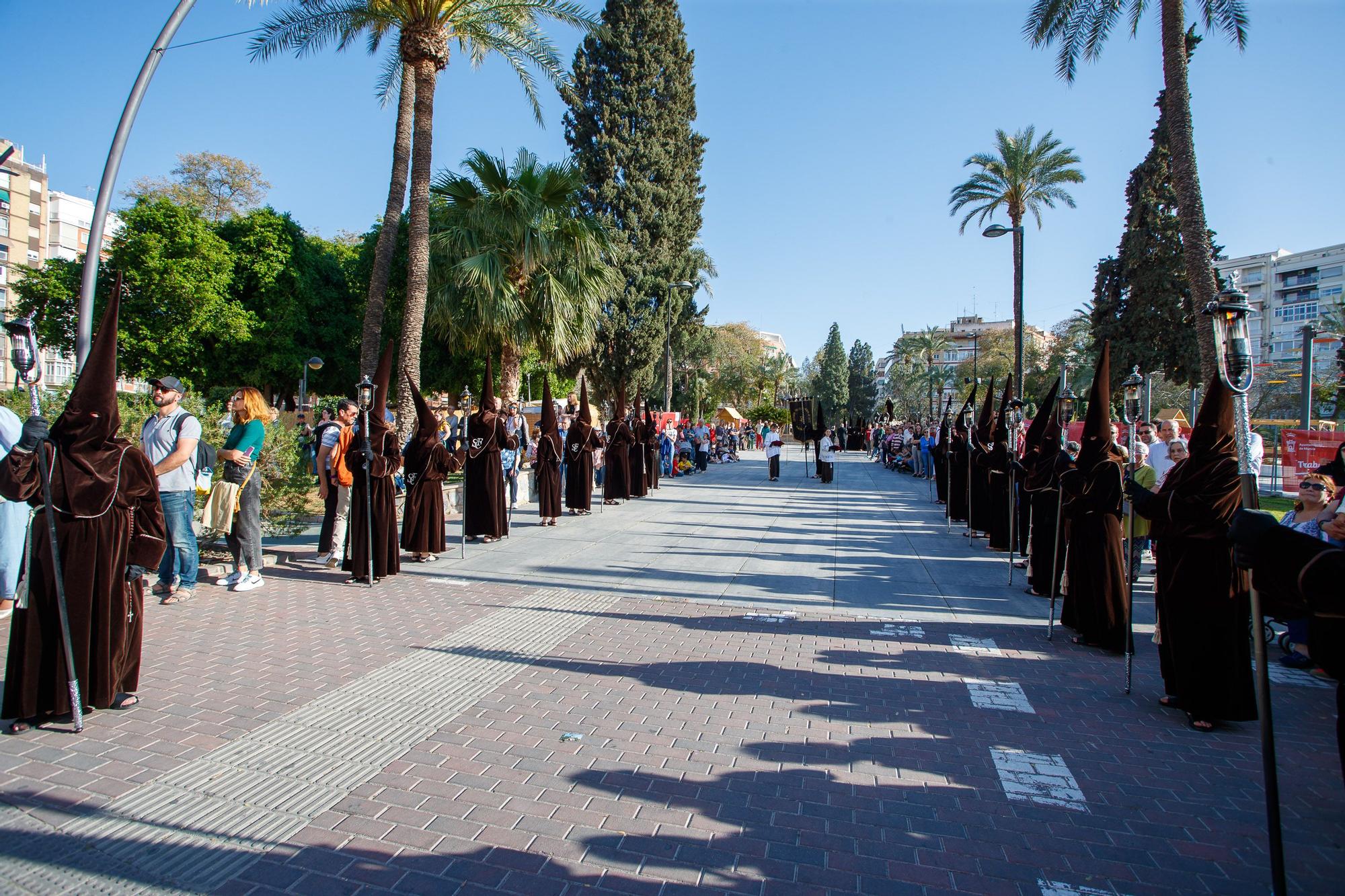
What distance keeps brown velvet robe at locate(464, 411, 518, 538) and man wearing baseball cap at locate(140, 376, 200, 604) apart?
13.8ft

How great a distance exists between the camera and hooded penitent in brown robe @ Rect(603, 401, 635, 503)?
17.4 m

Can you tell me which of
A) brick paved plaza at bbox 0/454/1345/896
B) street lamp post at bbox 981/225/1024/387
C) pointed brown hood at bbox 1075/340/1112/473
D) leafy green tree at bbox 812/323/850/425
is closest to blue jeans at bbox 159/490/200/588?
brick paved plaza at bbox 0/454/1345/896

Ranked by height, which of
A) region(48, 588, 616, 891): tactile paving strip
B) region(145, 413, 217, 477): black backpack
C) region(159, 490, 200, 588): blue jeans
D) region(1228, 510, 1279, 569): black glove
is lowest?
region(48, 588, 616, 891): tactile paving strip

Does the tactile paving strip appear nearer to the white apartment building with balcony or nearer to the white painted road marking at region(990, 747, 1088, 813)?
the white painted road marking at region(990, 747, 1088, 813)

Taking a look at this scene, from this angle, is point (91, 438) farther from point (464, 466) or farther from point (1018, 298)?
point (1018, 298)

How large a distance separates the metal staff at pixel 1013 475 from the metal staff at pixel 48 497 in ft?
29.2

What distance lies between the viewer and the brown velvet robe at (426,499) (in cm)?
960

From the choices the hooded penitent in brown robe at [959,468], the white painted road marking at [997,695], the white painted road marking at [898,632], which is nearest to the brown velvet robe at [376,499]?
the white painted road marking at [898,632]

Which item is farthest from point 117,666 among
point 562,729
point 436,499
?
point 436,499

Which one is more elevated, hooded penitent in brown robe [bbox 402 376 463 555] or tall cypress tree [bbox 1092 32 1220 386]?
tall cypress tree [bbox 1092 32 1220 386]

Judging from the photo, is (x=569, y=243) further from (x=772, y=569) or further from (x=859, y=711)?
(x=859, y=711)

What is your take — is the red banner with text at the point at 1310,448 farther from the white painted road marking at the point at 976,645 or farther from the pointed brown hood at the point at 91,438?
the pointed brown hood at the point at 91,438

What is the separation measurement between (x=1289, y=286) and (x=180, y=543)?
129 m

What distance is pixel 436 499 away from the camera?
32.7ft
